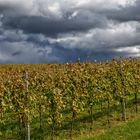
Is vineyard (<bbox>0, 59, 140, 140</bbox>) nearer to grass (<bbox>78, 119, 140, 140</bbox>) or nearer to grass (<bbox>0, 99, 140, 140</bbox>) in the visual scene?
grass (<bbox>0, 99, 140, 140</bbox>)

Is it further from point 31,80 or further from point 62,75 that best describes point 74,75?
point 31,80

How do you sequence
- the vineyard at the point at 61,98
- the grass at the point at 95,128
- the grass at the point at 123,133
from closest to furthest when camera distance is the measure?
the grass at the point at 123,133, the grass at the point at 95,128, the vineyard at the point at 61,98

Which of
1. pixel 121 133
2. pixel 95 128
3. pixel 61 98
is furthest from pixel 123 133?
pixel 61 98

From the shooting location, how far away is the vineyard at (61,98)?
23.7 m

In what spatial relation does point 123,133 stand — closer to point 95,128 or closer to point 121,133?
point 121,133

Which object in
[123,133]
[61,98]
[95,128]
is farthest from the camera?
[95,128]

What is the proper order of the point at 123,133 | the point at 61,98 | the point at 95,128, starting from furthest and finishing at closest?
the point at 95,128 → the point at 61,98 → the point at 123,133

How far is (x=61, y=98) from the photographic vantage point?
24.4m

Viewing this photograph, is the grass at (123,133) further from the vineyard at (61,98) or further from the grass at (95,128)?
the vineyard at (61,98)

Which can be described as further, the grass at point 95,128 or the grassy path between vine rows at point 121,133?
the grass at point 95,128

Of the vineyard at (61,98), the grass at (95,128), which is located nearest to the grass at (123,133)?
the grass at (95,128)

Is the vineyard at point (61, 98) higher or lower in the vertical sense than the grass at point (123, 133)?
higher

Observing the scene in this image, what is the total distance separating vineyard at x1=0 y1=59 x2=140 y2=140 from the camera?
77.9ft

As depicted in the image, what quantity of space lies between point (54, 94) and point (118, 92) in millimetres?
5882
